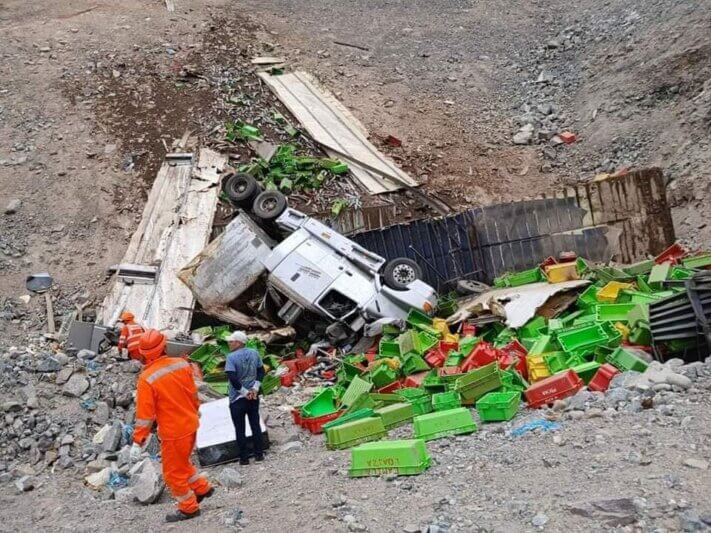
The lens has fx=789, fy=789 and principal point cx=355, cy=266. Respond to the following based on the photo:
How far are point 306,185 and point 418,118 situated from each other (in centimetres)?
508

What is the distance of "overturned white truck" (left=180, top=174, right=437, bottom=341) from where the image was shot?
36.7 ft

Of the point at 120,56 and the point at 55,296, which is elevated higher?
the point at 120,56

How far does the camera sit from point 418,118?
18.9m

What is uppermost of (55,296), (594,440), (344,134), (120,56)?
(120,56)

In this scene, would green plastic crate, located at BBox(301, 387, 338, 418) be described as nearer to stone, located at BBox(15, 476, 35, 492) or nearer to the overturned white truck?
the overturned white truck

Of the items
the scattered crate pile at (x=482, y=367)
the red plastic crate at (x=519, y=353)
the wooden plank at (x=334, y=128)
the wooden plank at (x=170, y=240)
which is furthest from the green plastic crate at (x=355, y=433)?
the wooden plank at (x=334, y=128)

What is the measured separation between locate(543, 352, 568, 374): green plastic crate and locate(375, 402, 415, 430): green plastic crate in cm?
163

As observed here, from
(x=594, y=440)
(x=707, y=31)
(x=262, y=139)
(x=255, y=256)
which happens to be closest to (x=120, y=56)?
(x=262, y=139)

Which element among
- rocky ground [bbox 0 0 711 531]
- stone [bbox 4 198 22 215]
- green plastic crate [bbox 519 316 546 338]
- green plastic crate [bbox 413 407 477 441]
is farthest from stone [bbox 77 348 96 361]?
green plastic crate [bbox 519 316 546 338]

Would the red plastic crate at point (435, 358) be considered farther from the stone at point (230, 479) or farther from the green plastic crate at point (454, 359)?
the stone at point (230, 479)

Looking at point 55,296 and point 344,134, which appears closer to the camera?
point 55,296

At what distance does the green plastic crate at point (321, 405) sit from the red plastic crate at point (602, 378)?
280 cm

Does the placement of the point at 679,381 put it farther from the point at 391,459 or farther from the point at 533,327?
the point at 533,327

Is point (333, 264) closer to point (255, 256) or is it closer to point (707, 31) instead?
point (255, 256)
